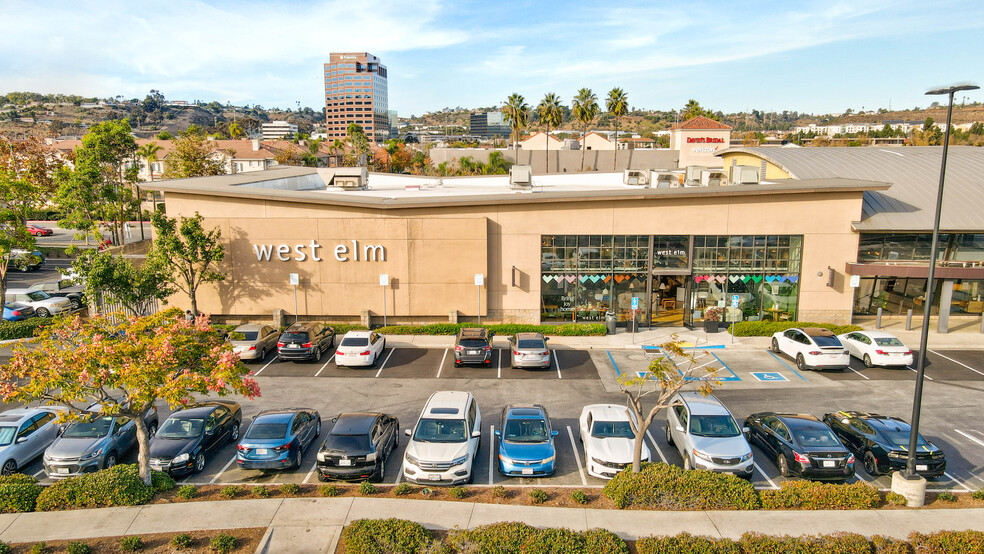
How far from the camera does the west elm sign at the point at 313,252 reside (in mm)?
30031

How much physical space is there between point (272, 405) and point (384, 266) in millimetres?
10689

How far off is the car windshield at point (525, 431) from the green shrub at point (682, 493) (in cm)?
269

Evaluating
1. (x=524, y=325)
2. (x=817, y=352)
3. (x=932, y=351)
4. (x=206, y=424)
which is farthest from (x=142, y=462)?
(x=932, y=351)

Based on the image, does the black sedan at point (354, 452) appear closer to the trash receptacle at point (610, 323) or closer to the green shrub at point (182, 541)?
the green shrub at point (182, 541)

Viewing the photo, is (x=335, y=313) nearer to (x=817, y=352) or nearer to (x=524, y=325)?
(x=524, y=325)

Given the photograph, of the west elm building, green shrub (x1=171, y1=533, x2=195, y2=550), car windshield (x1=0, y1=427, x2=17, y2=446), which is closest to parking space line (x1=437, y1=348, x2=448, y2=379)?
the west elm building

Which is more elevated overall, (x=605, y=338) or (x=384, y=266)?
(x=384, y=266)

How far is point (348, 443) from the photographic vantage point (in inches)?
606

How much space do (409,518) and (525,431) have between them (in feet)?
14.3

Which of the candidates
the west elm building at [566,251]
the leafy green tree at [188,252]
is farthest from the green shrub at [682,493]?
the leafy green tree at [188,252]

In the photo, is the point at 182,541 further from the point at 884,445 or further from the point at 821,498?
the point at 884,445

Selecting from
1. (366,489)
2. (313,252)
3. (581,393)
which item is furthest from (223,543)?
(313,252)

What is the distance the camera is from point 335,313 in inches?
1206

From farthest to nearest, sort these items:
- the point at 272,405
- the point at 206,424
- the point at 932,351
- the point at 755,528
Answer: the point at 932,351 < the point at 272,405 < the point at 206,424 < the point at 755,528
